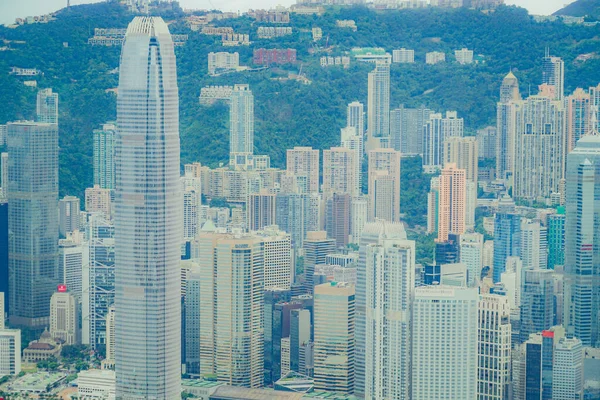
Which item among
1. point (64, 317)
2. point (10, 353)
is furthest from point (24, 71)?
point (10, 353)

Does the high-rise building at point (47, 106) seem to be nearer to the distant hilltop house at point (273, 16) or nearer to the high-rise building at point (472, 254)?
the distant hilltop house at point (273, 16)

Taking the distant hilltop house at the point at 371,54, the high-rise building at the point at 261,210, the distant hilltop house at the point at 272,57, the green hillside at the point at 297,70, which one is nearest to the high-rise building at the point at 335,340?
the high-rise building at the point at 261,210

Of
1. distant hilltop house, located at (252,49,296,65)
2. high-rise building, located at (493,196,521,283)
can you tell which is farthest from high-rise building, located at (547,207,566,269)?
distant hilltop house, located at (252,49,296,65)

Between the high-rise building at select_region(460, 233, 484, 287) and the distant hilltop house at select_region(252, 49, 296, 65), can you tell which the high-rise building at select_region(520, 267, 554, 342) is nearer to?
the high-rise building at select_region(460, 233, 484, 287)

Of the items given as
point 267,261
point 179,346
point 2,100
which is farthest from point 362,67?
point 179,346

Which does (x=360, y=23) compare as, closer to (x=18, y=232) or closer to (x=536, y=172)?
(x=536, y=172)

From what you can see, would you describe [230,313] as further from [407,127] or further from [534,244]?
[407,127]
